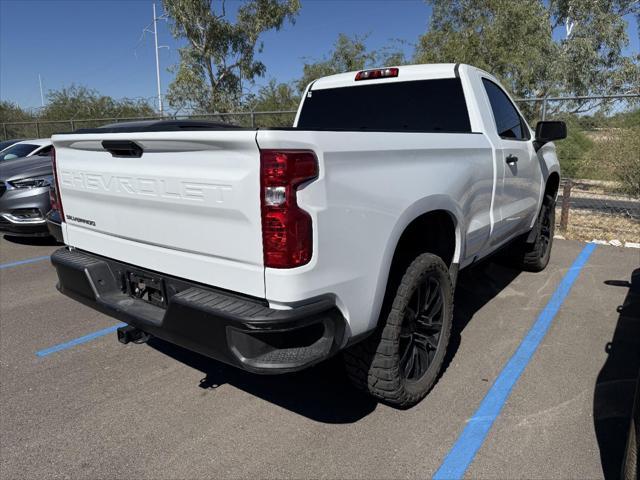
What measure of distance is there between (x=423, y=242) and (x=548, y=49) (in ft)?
53.4

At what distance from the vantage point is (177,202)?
2254 mm

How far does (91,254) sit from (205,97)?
17828mm

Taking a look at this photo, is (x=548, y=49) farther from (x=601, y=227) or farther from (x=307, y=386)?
(x=307, y=386)

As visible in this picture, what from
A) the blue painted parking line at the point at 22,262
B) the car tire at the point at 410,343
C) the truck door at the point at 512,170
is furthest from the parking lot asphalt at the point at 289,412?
the blue painted parking line at the point at 22,262

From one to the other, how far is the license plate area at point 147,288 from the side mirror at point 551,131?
11.8 feet

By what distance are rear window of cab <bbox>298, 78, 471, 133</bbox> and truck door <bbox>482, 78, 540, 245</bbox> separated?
0.37 meters

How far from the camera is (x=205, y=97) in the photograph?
19.5 metres

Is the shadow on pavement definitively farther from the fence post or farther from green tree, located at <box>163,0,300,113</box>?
green tree, located at <box>163,0,300,113</box>

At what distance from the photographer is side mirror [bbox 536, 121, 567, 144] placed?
4258mm

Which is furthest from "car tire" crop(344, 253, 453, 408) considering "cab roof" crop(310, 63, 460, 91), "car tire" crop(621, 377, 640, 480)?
"cab roof" crop(310, 63, 460, 91)

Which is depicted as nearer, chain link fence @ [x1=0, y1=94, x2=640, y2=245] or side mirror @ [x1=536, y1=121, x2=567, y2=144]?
side mirror @ [x1=536, y1=121, x2=567, y2=144]

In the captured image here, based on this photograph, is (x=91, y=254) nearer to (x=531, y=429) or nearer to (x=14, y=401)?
(x=14, y=401)

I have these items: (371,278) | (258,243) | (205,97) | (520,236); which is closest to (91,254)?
(258,243)

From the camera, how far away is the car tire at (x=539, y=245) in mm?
5272
